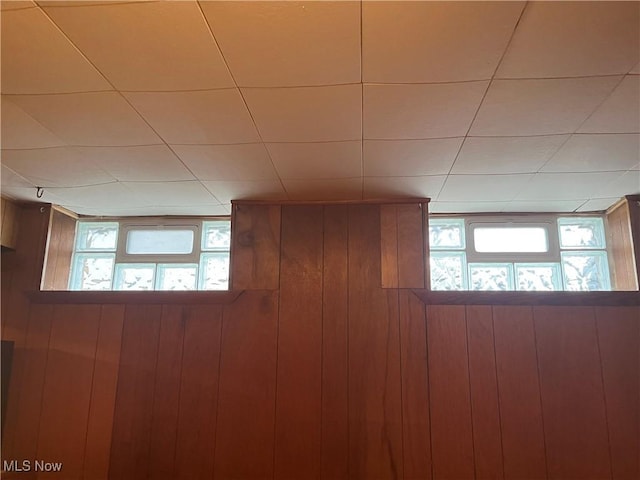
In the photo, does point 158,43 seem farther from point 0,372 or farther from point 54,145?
point 0,372

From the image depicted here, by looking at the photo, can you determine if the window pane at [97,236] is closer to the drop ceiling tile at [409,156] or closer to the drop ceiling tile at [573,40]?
the drop ceiling tile at [409,156]

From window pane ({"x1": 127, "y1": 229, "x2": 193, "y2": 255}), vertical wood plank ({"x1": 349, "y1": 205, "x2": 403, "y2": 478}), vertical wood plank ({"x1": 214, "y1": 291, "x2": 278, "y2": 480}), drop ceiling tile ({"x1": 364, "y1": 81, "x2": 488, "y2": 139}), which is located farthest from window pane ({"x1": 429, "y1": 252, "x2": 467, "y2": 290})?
window pane ({"x1": 127, "y1": 229, "x2": 193, "y2": 255})

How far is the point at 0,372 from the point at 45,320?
35 cm

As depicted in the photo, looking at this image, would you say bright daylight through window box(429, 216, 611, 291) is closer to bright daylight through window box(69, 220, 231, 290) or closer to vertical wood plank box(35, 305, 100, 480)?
bright daylight through window box(69, 220, 231, 290)

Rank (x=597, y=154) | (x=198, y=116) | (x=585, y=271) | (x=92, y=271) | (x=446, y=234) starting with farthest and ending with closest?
1. (x=92, y=271)
2. (x=446, y=234)
3. (x=585, y=271)
4. (x=597, y=154)
5. (x=198, y=116)

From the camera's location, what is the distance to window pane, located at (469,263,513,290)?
2674mm

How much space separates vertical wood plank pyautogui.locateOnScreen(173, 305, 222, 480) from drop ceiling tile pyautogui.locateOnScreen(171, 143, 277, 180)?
778mm

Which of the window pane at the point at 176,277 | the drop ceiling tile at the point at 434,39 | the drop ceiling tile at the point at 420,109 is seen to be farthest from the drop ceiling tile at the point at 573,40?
the window pane at the point at 176,277

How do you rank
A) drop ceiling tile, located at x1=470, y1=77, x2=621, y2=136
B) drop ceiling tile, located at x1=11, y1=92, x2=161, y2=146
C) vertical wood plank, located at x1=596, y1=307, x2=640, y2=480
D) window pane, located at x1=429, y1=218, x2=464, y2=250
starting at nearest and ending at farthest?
drop ceiling tile, located at x1=470, y1=77, x2=621, y2=136, drop ceiling tile, located at x1=11, y1=92, x2=161, y2=146, vertical wood plank, located at x1=596, y1=307, x2=640, y2=480, window pane, located at x1=429, y1=218, x2=464, y2=250

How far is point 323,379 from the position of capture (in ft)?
7.74

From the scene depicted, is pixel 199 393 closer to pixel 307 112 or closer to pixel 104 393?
pixel 104 393

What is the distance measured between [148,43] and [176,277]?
182 cm

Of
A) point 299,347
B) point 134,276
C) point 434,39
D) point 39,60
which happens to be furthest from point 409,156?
point 134,276

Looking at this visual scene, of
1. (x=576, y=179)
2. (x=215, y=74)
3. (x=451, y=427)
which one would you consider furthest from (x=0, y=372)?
(x=576, y=179)
